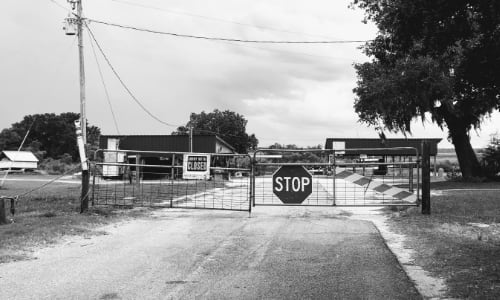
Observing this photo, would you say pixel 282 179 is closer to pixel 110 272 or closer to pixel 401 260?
pixel 401 260

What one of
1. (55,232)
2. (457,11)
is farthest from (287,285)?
(55,232)

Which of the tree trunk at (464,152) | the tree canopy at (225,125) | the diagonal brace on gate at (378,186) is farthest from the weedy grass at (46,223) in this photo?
the tree canopy at (225,125)

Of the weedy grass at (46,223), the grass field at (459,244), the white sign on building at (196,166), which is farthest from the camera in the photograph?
the white sign on building at (196,166)

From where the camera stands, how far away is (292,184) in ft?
40.2

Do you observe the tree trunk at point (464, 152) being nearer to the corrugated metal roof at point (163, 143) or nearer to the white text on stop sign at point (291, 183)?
the corrugated metal roof at point (163, 143)

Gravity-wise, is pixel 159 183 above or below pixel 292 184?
below

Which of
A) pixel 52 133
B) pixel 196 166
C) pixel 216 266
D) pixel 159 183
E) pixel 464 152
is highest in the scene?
pixel 52 133

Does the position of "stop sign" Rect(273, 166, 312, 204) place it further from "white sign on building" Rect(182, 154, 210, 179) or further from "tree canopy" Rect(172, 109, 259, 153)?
"tree canopy" Rect(172, 109, 259, 153)

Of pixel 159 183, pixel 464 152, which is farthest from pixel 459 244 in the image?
pixel 464 152

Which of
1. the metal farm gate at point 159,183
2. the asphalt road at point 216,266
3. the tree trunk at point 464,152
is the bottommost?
the asphalt road at point 216,266

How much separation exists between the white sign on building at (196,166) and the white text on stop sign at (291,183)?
1968mm

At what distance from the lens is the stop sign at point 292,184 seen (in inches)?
478

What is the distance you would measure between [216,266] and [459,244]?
13.8 ft

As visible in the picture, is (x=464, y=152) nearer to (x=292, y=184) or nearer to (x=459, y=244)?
(x=292, y=184)
